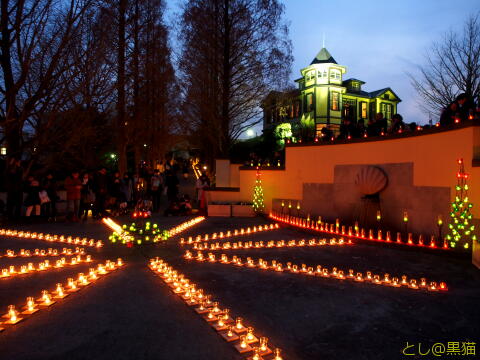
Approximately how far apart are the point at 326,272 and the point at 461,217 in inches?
136

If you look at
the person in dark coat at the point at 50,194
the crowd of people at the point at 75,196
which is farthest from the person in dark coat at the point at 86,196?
the person in dark coat at the point at 50,194

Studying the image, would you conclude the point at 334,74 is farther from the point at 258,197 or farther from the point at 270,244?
the point at 270,244

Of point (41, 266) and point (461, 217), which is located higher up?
point (461, 217)

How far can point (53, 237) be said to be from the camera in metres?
9.21

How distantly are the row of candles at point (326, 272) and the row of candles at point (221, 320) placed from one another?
1262 mm

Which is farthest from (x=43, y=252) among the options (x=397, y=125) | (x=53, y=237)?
(x=397, y=125)

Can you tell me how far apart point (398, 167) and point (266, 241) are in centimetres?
409

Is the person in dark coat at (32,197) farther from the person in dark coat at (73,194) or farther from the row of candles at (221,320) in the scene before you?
the row of candles at (221,320)

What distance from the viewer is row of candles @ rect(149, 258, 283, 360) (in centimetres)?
355

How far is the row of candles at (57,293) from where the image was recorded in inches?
169

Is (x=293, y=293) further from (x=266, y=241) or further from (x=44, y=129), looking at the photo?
(x=44, y=129)

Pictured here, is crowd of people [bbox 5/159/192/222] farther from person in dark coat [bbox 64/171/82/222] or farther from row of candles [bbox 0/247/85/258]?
row of candles [bbox 0/247/85/258]

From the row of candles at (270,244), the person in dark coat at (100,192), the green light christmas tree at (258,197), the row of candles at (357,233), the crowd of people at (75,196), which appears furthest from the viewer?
the green light christmas tree at (258,197)

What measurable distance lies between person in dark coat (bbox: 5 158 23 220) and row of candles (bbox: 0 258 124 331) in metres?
7.11
